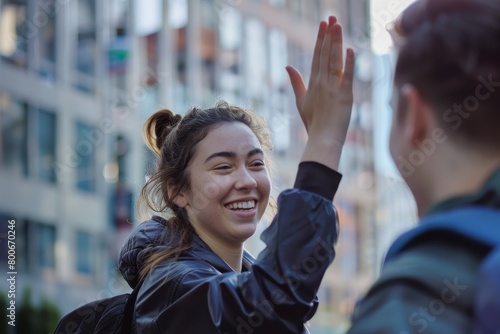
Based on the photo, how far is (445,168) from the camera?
1717 mm

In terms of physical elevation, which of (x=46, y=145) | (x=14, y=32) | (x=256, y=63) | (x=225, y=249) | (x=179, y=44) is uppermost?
(x=179, y=44)

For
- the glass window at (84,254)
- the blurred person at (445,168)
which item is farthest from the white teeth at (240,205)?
the glass window at (84,254)

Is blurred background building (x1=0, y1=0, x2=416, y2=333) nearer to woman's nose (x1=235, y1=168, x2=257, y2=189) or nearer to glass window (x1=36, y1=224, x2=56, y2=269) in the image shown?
glass window (x1=36, y1=224, x2=56, y2=269)

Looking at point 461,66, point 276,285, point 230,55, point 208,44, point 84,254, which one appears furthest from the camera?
point 230,55

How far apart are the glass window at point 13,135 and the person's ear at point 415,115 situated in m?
23.2

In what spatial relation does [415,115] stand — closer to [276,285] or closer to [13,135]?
[276,285]

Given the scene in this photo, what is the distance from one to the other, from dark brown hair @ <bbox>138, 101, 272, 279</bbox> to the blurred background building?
57.9 feet

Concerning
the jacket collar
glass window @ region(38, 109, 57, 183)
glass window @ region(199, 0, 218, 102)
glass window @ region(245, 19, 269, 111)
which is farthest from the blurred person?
glass window @ region(245, 19, 269, 111)

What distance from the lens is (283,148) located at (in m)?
40.1

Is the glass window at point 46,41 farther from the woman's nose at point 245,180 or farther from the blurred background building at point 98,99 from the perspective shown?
the woman's nose at point 245,180

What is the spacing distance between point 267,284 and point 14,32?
23.5 metres

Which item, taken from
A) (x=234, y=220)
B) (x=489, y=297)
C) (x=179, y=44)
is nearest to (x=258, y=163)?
(x=234, y=220)

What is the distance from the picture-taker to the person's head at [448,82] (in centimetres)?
171

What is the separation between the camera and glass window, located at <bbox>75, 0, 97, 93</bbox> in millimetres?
28312
